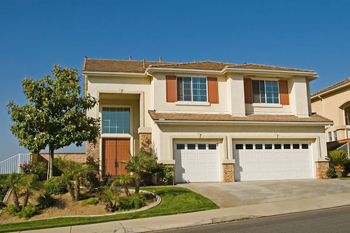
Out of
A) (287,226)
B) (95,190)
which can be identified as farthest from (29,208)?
(287,226)

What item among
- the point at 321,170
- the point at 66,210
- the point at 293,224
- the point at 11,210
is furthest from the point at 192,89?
the point at 293,224

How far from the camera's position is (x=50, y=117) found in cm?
1672

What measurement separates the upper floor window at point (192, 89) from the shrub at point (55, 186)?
8.78 m

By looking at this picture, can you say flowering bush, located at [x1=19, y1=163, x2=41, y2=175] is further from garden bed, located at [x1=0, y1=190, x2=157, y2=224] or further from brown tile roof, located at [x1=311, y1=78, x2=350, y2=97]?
brown tile roof, located at [x1=311, y1=78, x2=350, y2=97]

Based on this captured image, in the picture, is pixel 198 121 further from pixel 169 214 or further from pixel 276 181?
pixel 169 214

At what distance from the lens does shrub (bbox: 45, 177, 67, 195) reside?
50.0 feet

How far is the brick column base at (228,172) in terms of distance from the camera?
20297 millimetres

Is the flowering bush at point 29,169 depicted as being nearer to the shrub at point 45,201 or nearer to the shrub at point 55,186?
the shrub at point 55,186

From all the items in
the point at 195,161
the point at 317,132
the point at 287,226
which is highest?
the point at 317,132

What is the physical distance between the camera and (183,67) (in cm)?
2184

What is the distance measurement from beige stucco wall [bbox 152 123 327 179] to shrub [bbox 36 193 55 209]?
660 centimetres

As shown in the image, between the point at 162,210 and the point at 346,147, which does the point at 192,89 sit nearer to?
the point at 162,210

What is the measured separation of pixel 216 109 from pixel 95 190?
913 centimetres

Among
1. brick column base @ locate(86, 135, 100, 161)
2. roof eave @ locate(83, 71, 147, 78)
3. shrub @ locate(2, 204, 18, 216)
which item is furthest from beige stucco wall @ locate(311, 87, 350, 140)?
shrub @ locate(2, 204, 18, 216)
